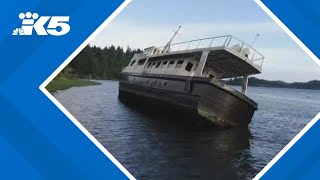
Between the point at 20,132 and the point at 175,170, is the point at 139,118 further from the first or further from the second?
the point at 20,132

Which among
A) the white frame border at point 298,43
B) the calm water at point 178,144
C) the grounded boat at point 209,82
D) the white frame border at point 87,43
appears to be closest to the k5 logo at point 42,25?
the white frame border at point 87,43

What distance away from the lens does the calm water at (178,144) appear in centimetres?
1064

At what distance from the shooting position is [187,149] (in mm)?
13258

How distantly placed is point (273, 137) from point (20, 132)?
51.1ft

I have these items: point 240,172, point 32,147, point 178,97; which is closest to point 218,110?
point 178,97

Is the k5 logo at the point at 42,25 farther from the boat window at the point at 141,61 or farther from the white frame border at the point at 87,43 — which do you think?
the boat window at the point at 141,61

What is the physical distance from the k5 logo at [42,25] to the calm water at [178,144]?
5098 mm

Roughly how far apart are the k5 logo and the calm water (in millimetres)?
5098

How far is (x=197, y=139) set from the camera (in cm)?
1538

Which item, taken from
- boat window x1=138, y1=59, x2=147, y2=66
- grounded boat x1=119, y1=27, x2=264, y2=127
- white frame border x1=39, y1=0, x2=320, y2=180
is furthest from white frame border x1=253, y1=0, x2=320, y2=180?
boat window x1=138, y1=59, x2=147, y2=66

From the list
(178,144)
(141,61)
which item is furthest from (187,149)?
(141,61)

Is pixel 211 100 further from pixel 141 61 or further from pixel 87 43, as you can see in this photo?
pixel 141 61

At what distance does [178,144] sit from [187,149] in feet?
2.75

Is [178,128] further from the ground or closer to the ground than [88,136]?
closer to the ground
